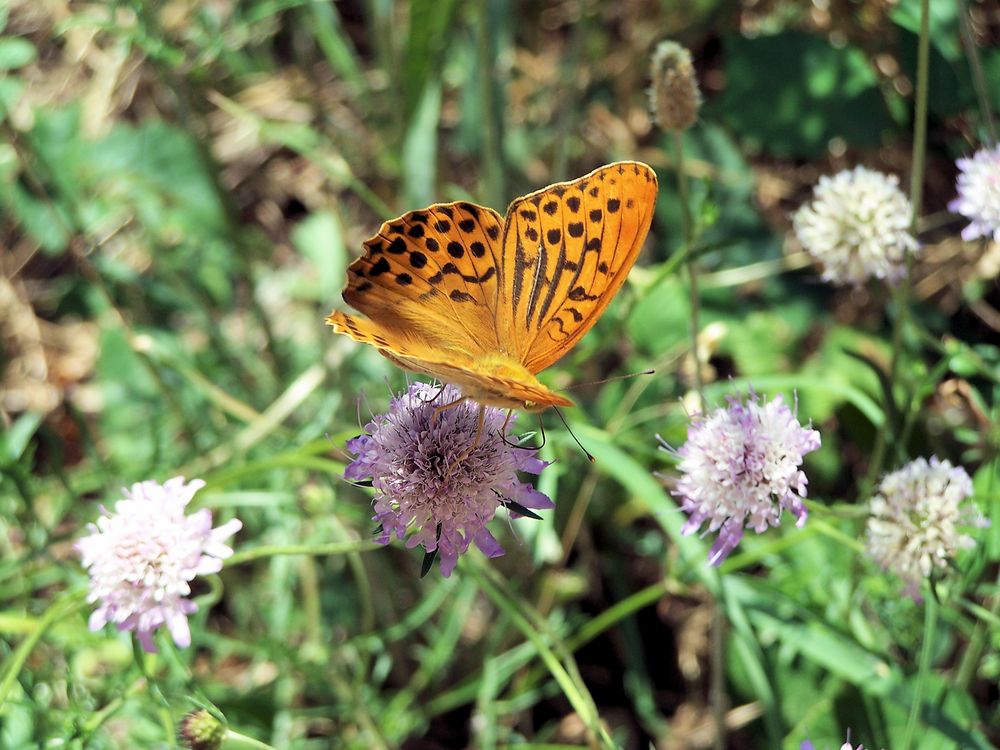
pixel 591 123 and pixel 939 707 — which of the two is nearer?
pixel 939 707

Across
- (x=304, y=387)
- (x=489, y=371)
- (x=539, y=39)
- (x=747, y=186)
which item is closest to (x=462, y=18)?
(x=539, y=39)

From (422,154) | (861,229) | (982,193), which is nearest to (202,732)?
(861,229)

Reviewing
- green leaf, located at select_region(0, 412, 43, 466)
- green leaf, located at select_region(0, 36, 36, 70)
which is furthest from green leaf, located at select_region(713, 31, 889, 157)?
green leaf, located at select_region(0, 412, 43, 466)

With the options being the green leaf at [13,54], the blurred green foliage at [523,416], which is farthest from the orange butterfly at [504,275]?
the green leaf at [13,54]

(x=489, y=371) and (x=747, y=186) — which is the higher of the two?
(x=489, y=371)

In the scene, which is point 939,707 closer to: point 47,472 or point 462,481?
point 462,481

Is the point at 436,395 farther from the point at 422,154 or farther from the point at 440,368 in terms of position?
the point at 422,154

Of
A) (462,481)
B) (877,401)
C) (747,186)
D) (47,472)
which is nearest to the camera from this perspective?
(462,481)
